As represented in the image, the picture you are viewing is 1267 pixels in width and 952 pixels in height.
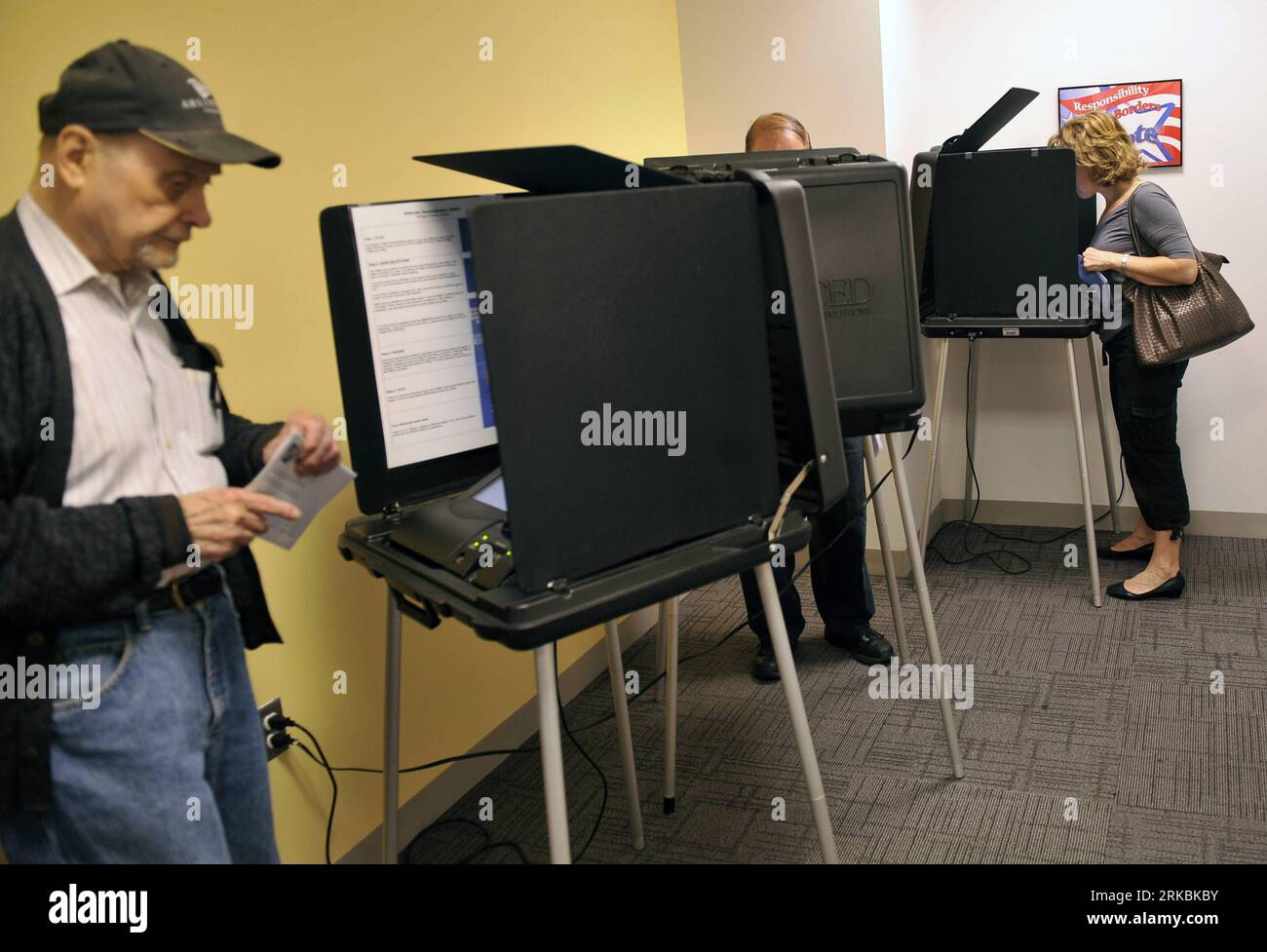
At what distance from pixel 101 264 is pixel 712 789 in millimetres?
1663

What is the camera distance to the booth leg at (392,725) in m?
1.65

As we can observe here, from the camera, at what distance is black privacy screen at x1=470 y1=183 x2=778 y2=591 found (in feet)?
3.94

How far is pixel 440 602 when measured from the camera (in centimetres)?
133

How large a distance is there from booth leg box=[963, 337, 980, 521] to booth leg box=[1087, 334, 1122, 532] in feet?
1.17

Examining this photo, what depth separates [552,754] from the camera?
126cm

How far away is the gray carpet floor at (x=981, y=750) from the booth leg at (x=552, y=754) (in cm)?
89

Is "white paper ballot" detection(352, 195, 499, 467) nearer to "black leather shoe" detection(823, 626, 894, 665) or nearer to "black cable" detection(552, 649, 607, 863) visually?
"black cable" detection(552, 649, 607, 863)

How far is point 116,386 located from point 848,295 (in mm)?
1141

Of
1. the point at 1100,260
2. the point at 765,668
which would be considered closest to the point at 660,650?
the point at 765,668

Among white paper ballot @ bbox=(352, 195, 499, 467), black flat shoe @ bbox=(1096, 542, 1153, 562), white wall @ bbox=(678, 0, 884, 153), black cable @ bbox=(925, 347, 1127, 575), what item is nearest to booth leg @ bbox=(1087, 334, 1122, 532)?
black cable @ bbox=(925, 347, 1127, 575)

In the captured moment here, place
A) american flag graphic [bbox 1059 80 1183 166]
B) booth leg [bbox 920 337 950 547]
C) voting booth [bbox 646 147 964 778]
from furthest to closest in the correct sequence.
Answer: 1. american flag graphic [bbox 1059 80 1183 166]
2. booth leg [bbox 920 337 950 547]
3. voting booth [bbox 646 147 964 778]

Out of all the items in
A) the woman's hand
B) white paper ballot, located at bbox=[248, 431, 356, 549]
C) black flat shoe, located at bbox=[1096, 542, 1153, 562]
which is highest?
the woman's hand
